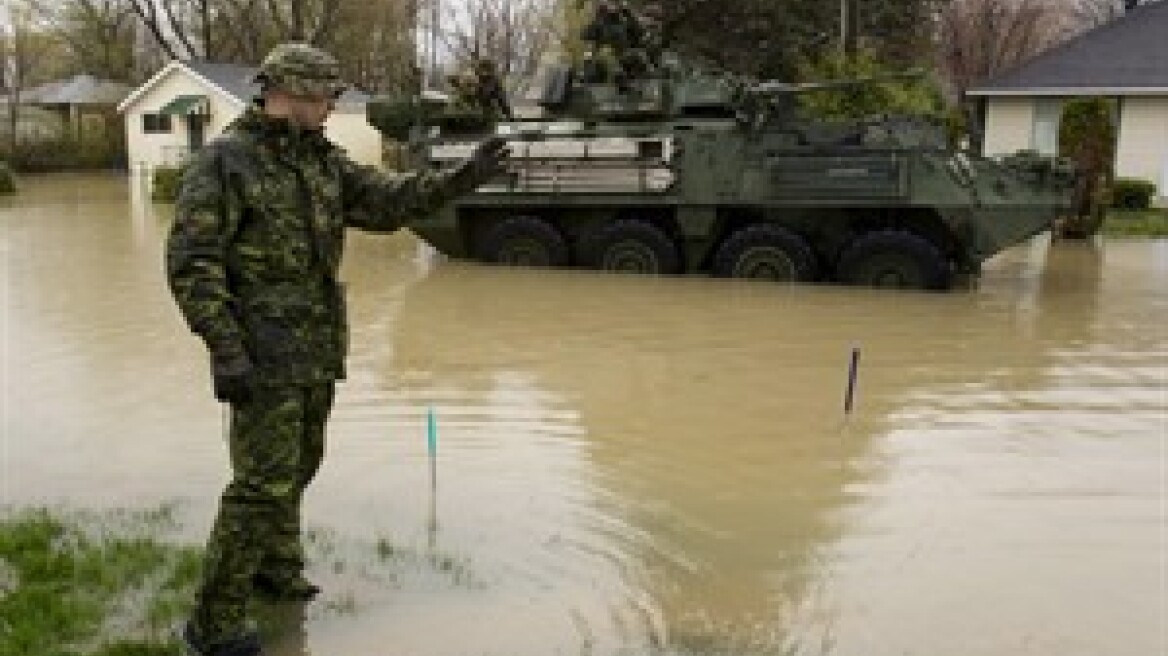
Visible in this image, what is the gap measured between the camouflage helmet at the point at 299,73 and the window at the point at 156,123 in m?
33.3

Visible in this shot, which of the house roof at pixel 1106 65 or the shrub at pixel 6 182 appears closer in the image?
the house roof at pixel 1106 65

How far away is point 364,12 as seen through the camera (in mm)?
42531

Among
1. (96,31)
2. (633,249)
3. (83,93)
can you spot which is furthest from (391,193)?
(96,31)

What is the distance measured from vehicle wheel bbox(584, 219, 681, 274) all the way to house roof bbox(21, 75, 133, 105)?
34273 millimetres

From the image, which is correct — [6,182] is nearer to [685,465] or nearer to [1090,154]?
[1090,154]

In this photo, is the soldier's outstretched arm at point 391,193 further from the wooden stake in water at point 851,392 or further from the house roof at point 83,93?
the house roof at point 83,93

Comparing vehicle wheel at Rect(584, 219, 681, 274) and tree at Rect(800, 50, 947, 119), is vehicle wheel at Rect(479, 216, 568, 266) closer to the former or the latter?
vehicle wheel at Rect(584, 219, 681, 274)

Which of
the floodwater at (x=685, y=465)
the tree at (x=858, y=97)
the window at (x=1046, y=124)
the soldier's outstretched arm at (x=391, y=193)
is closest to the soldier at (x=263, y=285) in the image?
the soldier's outstretched arm at (x=391, y=193)

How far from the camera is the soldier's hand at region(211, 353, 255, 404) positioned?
373 centimetres

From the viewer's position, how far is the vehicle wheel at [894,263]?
1234 cm

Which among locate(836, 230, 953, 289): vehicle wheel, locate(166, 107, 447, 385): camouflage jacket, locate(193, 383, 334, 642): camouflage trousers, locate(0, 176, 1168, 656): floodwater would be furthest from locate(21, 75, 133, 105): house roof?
locate(193, 383, 334, 642): camouflage trousers

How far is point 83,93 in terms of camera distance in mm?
43719

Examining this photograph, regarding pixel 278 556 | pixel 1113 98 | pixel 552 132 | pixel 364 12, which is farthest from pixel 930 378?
pixel 364 12

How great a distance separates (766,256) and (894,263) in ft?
4.11
